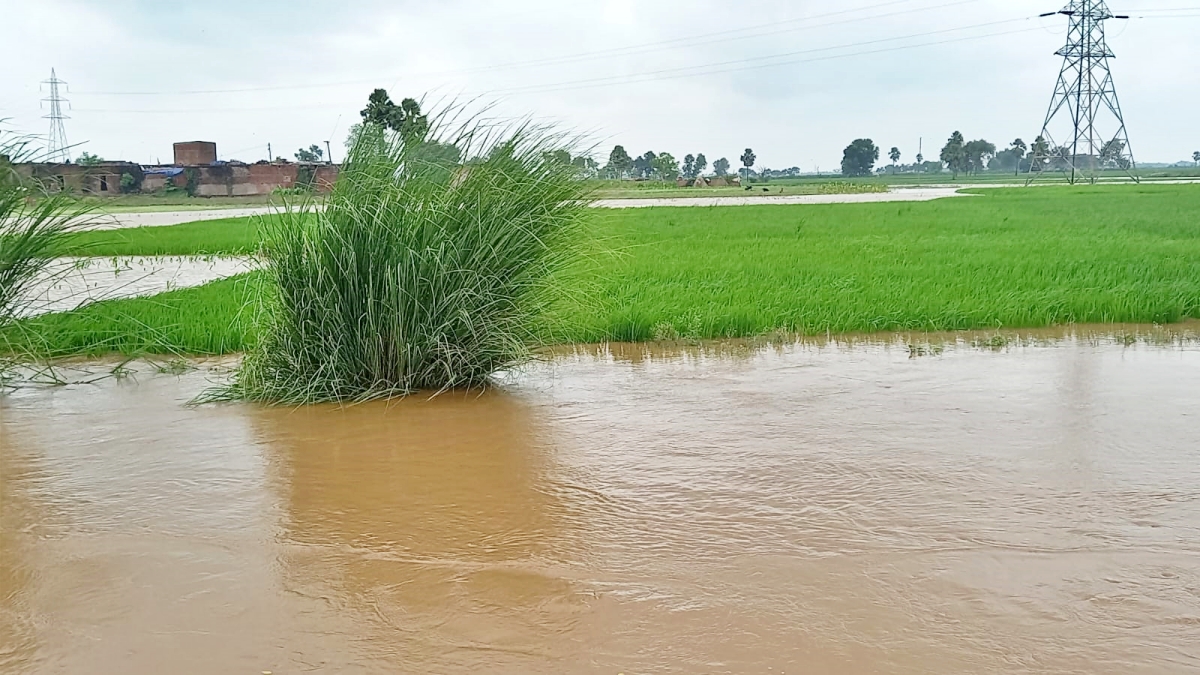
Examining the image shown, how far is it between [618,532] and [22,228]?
4.62 meters

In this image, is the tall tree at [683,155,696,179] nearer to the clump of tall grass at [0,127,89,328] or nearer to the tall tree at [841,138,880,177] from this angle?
the tall tree at [841,138,880,177]

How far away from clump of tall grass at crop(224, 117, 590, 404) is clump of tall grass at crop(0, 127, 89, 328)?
1.42 metres

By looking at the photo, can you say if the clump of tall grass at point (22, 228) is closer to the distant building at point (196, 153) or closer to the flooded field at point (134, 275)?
the flooded field at point (134, 275)

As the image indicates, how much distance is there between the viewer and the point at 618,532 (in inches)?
144

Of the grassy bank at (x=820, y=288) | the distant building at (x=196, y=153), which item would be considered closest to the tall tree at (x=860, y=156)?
the distant building at (x=196, y=153)

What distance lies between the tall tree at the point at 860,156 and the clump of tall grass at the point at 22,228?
93928mm

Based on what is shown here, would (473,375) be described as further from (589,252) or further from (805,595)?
(805,595)

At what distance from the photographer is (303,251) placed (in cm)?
577

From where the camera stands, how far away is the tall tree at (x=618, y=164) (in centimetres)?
657

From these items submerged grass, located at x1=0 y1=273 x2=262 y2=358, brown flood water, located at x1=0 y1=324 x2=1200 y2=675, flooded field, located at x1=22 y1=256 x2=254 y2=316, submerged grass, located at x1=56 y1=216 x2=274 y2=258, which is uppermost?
submerged grass, located at x1=56 y1=216 x2=274 y2=258

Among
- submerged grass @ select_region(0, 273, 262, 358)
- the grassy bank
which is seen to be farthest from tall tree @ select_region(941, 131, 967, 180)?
submerged grass @ select_region(0, 273, 262, 358)

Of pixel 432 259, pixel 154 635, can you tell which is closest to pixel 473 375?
pixel 432 259

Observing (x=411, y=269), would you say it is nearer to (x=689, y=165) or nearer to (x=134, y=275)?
(x=134, y=275)

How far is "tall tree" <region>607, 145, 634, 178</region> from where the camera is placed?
21.6 ft
